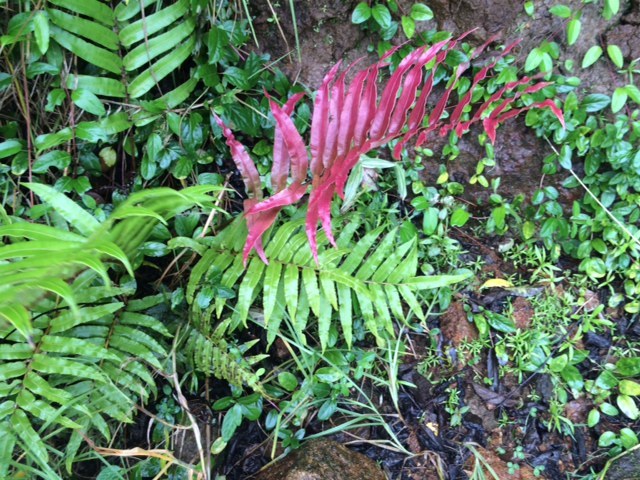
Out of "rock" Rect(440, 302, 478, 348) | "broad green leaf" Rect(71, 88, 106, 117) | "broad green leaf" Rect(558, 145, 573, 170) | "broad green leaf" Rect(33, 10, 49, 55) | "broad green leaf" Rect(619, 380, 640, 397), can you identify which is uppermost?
"broad green leaf" Rect(33, 10, 49, 55)

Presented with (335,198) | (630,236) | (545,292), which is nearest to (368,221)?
(335,198)

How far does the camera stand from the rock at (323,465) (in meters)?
→ 2.05

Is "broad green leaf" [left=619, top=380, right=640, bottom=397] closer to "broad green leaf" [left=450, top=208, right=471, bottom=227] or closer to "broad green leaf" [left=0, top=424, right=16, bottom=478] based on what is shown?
"broad green leaf" [left=450, top=208, right=471, bottom=227]

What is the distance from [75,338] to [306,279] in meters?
0.88

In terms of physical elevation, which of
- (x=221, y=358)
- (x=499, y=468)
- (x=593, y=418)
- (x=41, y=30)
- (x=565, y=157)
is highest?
(x=41, y=30)

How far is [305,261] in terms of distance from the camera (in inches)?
83.0

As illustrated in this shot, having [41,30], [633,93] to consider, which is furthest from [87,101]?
[633,93]

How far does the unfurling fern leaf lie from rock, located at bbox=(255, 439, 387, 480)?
459mm

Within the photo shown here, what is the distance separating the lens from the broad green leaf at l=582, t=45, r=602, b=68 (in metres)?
2.16

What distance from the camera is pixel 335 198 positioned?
233 centimetres

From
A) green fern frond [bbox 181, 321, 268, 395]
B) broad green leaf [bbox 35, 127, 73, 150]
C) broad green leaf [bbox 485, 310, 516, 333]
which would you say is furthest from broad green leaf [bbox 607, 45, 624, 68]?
broad green leaf [bbox 35, 127, 73, 150]

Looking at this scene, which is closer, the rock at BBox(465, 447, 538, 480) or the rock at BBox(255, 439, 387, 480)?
the rock at BBox(255, 439, 387, 480)

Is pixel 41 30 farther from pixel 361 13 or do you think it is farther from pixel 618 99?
pixel 618 99

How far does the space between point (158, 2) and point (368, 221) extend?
128 cm
